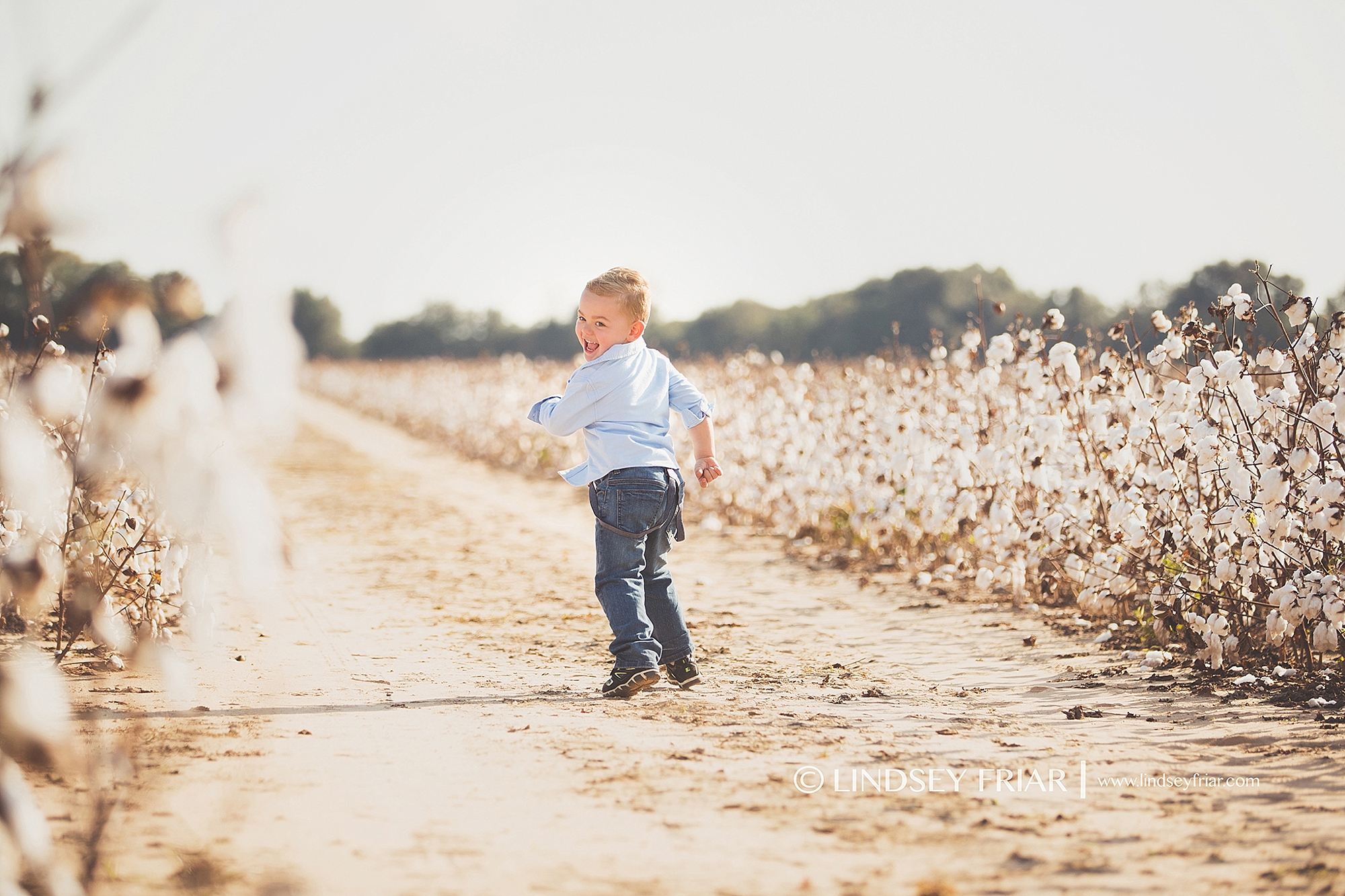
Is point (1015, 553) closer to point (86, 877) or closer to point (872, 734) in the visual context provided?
point (872, 734)

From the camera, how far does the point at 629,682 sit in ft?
11.8

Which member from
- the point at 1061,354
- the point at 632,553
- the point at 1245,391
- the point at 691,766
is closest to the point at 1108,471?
the point at 1061,354

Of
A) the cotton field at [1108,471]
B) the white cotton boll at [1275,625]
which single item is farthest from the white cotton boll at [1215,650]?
the white cotton boll at [1275,625]

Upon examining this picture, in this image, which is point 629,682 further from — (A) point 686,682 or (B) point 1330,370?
(B) point 1330,370

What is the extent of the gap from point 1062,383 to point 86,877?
16.5 feet

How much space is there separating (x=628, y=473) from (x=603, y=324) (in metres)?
0.56

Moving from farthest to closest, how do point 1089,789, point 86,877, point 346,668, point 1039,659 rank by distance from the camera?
1. point 1039,659
2. point 346,668
3. point 1089,789
4. point 86,877

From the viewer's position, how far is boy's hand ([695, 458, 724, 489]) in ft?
12.1

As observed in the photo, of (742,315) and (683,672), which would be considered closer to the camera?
(683,672)

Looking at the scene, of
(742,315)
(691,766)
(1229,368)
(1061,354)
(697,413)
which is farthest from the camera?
(742,315)

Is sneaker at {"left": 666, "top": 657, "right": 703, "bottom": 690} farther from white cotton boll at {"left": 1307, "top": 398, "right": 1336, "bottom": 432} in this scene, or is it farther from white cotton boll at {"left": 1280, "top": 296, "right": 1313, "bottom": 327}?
white cotton boll at {"left": 1280, "top": 296, "right": 1313, "bottom": 327}

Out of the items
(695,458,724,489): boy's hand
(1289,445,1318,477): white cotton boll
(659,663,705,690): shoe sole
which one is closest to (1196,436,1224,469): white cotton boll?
(1289,445,1318,477): white cotton boll

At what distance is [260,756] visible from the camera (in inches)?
111

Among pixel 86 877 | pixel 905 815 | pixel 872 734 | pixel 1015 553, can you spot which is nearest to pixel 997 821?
pixel 905 815
